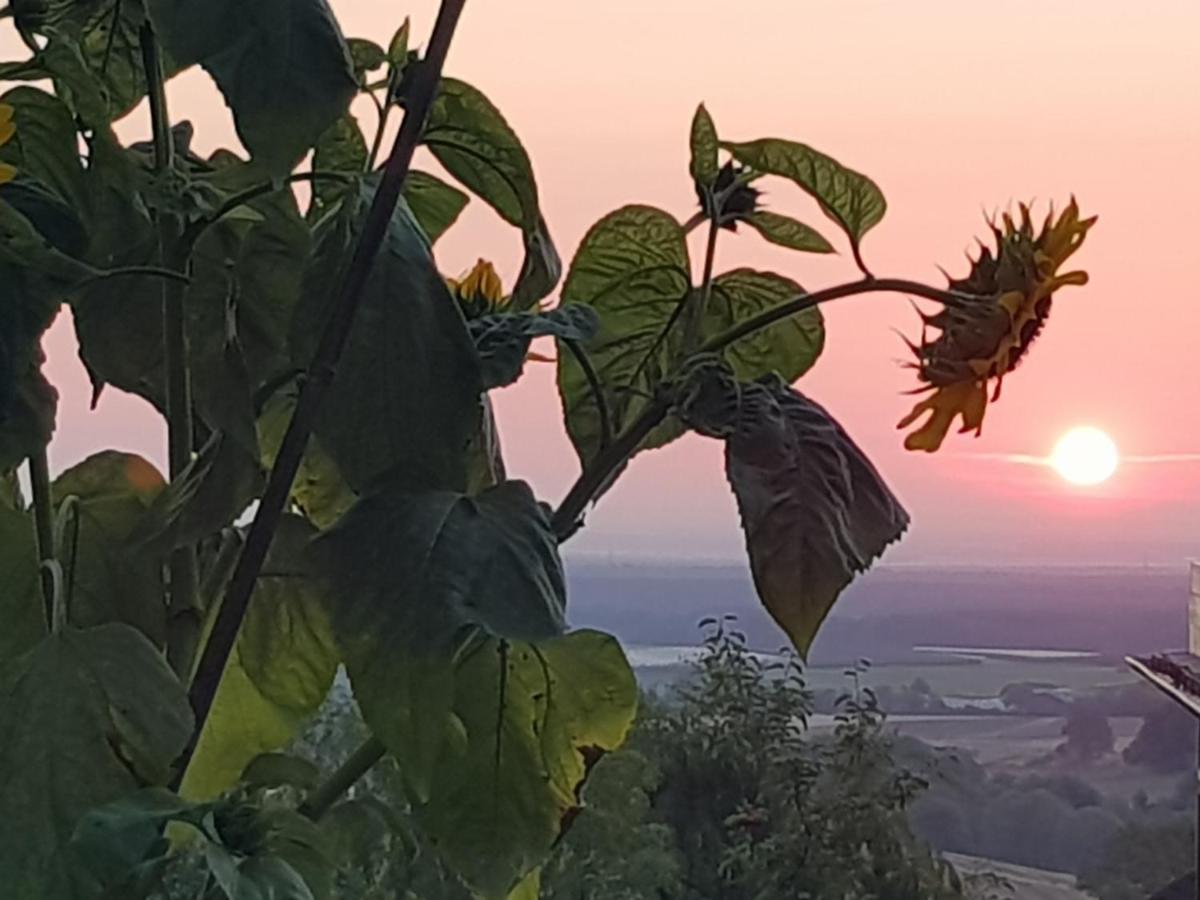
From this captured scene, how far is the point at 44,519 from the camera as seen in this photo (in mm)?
388

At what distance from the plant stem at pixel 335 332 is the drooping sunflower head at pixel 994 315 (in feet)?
0.42

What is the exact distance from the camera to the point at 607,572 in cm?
101

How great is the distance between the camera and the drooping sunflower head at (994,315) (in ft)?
1.23

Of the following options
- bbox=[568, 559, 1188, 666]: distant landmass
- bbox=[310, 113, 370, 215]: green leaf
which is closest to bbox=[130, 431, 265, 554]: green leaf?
bbox=[310, 113, 370, 215]: green leaf

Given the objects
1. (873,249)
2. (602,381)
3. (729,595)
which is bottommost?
(729,595)

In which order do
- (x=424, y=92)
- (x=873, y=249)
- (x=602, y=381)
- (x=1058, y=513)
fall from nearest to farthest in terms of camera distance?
(x=424, y=92) < (x=602, y=381) < (x=873, y=249) < (x=1058, y=513)

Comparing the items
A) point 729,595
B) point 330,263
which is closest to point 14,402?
point 330,263

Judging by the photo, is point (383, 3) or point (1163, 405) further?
point (1163, 405)

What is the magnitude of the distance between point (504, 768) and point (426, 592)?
0.05m

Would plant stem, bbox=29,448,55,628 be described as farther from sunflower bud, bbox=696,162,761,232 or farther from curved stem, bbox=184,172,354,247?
sunflower bud, bbox=696,162,761,232

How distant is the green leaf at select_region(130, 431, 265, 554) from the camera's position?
0.35 meters

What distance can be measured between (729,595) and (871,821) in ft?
0.56

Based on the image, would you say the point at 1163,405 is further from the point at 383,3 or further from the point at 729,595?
the point at 383,3

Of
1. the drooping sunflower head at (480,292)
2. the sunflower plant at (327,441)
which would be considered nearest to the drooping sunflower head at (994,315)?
the sunflower plant at (327,441)
